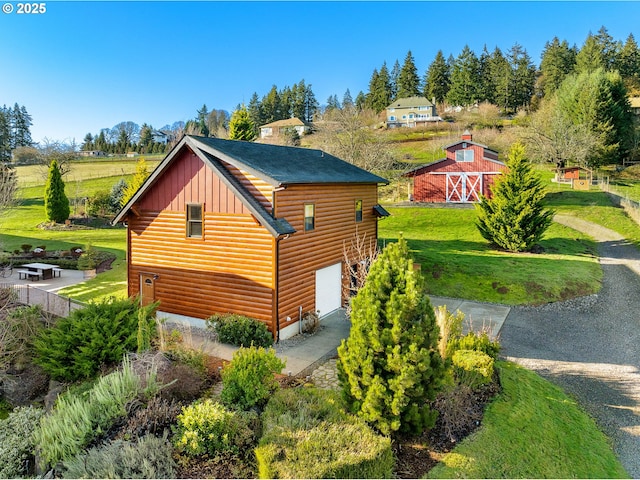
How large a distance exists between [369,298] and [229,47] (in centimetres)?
1590

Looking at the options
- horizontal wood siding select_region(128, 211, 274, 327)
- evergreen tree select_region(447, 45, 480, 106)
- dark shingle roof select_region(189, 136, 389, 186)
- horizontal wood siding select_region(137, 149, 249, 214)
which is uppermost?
evergreen tree select_region(447, 45, 480, 106)

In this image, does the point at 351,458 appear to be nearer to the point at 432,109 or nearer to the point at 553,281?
the point at 553,281

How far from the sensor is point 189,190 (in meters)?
13.7

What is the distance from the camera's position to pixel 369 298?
23.9 feet

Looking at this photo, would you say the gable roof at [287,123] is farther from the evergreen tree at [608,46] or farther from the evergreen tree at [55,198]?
the evergreen tree at [608,46]

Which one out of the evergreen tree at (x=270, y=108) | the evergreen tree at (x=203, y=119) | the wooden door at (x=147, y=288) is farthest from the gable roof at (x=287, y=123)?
the wooden door at (x=147, y=288)

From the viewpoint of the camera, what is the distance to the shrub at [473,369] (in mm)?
9215

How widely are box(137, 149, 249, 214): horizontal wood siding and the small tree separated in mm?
17117

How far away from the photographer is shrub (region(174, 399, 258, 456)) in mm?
6750

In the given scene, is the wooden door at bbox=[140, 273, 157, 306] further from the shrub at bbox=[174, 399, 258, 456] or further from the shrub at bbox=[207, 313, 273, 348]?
the shrub at bbox=[174, 399, 258, 456]

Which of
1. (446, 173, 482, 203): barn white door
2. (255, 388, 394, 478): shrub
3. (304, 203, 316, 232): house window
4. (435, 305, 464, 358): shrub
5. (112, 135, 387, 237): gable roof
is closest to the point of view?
(255, 388, 394, 478): shrub

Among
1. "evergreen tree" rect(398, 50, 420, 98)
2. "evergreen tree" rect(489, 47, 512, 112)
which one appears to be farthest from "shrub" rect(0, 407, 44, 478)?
"evergreen tree" rect(398, 50, 420, 98)

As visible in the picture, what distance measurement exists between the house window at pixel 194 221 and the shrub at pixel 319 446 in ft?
25.7

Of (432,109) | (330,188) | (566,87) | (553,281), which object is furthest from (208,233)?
(432,109)
